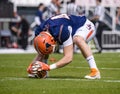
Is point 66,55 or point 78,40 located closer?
point 66,55

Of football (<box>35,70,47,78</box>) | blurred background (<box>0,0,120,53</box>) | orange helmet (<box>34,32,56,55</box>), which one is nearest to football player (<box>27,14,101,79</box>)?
orange helmet (<box>34,32,56,55</box>)

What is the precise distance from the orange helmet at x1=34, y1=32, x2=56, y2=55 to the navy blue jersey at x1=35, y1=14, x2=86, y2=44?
0.11 m

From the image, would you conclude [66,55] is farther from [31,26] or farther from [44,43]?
[31,26]

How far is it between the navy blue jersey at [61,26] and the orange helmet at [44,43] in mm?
105

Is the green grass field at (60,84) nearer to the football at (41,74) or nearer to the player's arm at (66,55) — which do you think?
the football at (41,74)

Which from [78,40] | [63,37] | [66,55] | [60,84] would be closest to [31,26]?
[78,40]

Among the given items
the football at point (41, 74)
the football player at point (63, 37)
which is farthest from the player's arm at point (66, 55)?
the football at point (41, 74)

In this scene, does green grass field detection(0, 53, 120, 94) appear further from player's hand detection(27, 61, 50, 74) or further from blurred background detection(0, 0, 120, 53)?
blurred background detection(0, 0, 120, 53)

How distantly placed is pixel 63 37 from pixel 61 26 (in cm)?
22

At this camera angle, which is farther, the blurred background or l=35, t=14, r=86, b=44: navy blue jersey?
the blurred background

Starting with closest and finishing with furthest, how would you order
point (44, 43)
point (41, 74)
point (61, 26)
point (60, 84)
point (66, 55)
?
point (60, 84), point (44, 43), point (61, 26), point (66, 55), point (41, 74)

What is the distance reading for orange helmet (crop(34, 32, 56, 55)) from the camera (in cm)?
1200

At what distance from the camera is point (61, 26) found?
1212cm

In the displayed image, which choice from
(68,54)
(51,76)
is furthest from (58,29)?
(51,76)
